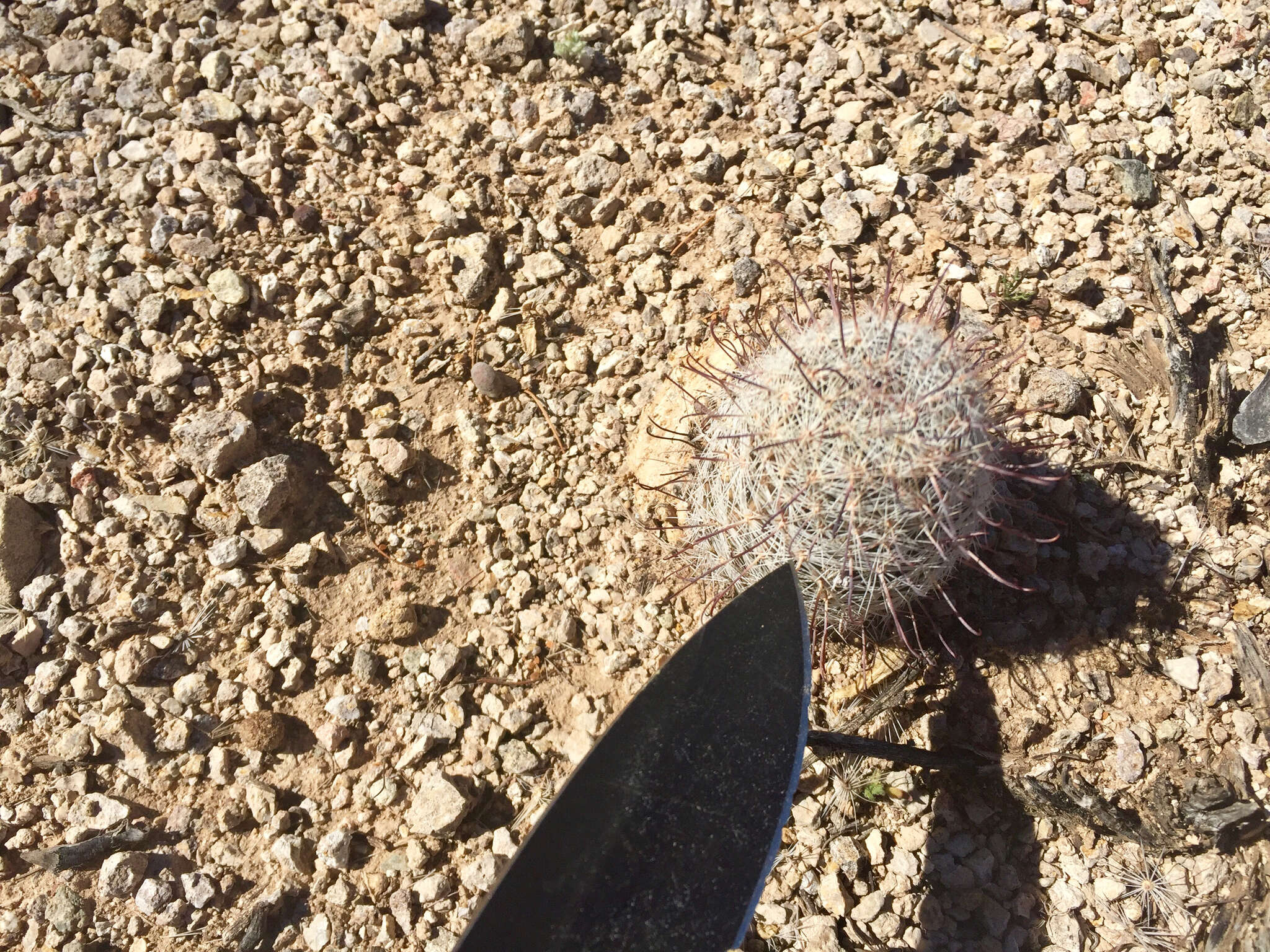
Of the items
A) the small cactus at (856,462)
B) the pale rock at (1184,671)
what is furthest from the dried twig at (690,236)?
the pale rock at (1184,671)

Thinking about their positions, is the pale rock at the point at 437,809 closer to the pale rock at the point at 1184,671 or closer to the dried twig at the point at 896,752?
the dried twig at the point at 896,752

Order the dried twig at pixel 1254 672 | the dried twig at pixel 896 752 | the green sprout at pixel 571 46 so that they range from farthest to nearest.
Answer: the green sprout at pixel 571 46, the dried twig at pixel 1254 672, the dried twig at pixel 896 752

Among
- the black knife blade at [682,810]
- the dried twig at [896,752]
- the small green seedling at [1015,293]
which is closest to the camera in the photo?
the black knife blade at [682,810]

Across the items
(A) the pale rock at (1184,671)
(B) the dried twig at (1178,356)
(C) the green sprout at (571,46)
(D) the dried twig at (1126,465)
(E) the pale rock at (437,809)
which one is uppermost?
(C) the green sprout at (571,46)

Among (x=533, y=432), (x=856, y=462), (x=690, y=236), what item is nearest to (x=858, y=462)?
(x=856, y=462)

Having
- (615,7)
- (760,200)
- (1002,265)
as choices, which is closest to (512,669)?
(760,200)

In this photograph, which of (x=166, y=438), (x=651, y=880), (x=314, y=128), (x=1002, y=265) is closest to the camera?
(x=651, y=880)

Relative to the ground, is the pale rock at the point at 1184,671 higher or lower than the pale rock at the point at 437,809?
higher

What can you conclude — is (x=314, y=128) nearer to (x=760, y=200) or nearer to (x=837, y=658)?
(x=760, y=200)
